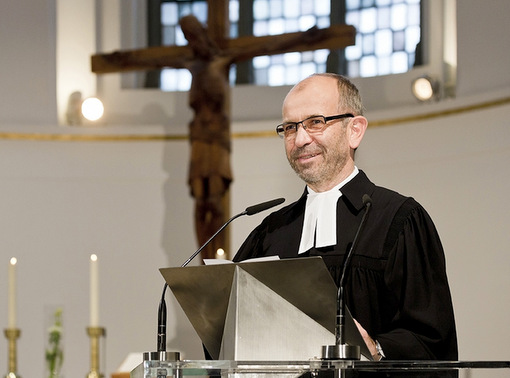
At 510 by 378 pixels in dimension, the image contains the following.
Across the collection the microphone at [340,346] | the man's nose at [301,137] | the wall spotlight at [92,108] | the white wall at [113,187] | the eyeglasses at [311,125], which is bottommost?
the microphone at [340,346]

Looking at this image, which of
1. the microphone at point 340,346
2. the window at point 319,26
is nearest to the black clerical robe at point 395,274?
the microphone at point 340,346

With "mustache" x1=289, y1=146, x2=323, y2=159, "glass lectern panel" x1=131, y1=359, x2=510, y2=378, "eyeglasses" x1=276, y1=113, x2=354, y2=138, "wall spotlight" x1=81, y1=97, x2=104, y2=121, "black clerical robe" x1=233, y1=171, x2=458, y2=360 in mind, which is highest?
"wall spotlight" x1=81, y1=97, x2=104, y2=121

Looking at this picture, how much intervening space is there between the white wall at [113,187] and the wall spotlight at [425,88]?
0.13 m

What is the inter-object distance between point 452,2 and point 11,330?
430cm

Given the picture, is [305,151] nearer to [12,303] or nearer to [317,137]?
[317,137]

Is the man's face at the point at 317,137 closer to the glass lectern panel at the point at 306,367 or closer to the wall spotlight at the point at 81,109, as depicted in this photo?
the glass lectern panel at the point at 306,367

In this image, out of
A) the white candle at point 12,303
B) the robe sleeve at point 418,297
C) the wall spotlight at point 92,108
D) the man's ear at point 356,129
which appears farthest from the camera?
the wall spotlight at point 92,108

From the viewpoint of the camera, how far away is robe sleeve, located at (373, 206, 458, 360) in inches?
124

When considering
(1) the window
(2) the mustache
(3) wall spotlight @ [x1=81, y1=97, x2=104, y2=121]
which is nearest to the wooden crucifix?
(3) wall spotlight @ [x1=81, y1=97, x2=104, y2=121]

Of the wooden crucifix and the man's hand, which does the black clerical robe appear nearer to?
the man's hand

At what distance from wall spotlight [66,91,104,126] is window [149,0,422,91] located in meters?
0.89

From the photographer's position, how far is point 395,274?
11.1 feet

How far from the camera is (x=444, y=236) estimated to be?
7805 mm

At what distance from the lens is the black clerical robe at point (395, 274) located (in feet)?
10.5
